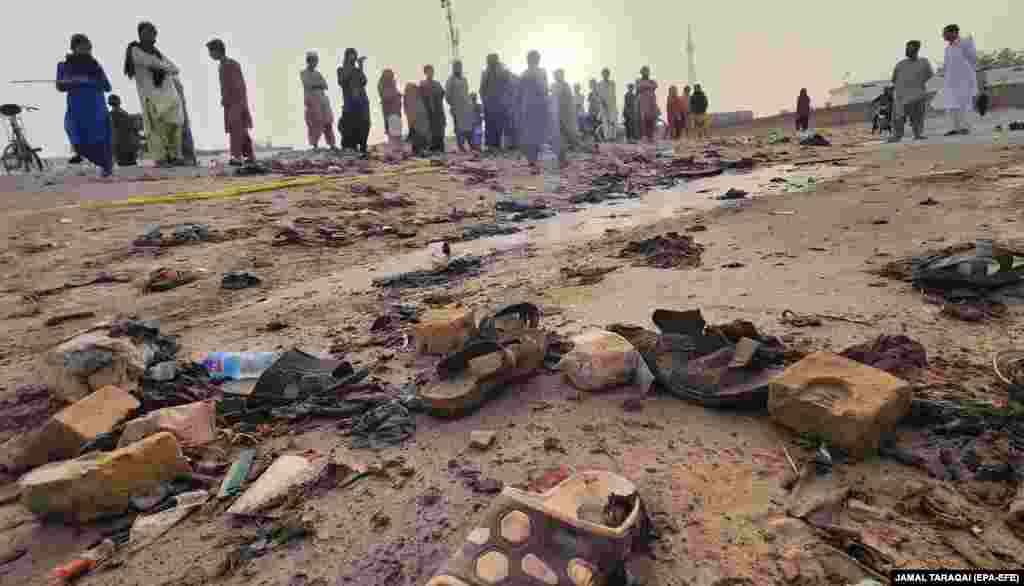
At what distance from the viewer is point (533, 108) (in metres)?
10.4

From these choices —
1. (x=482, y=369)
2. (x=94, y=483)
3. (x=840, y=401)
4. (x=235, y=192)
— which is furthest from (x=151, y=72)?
(x=840, y=401)

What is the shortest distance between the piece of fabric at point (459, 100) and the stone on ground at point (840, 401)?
13.7 m

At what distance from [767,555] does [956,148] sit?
965 cm

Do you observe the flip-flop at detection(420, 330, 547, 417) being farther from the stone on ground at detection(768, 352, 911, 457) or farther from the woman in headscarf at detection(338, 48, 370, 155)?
the woman in headscarf at detection(338, 48, 370, 155)

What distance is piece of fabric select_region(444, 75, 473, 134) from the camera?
46.5 ft

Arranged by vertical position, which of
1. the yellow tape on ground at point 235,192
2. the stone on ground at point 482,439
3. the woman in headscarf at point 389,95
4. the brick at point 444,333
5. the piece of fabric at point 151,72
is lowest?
the stone on ground at point 482,439

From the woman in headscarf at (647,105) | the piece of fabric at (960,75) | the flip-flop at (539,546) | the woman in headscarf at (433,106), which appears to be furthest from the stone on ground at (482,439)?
the woman in headscarf at (647,105)

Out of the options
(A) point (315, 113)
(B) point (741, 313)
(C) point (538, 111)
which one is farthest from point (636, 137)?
(B) point (741, 313)

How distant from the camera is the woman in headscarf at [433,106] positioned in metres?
13.5

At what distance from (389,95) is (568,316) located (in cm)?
1264

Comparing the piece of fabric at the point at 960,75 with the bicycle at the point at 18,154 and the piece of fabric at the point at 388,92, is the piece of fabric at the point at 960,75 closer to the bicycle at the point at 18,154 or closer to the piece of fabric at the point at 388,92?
the piece of fabric at the point at 388,92

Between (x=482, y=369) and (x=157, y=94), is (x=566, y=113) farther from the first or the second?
(x=482, y=369)

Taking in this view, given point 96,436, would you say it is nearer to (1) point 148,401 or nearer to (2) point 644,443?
(1) point 148,401

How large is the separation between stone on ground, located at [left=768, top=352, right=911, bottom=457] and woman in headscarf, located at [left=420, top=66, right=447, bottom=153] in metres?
13.0
